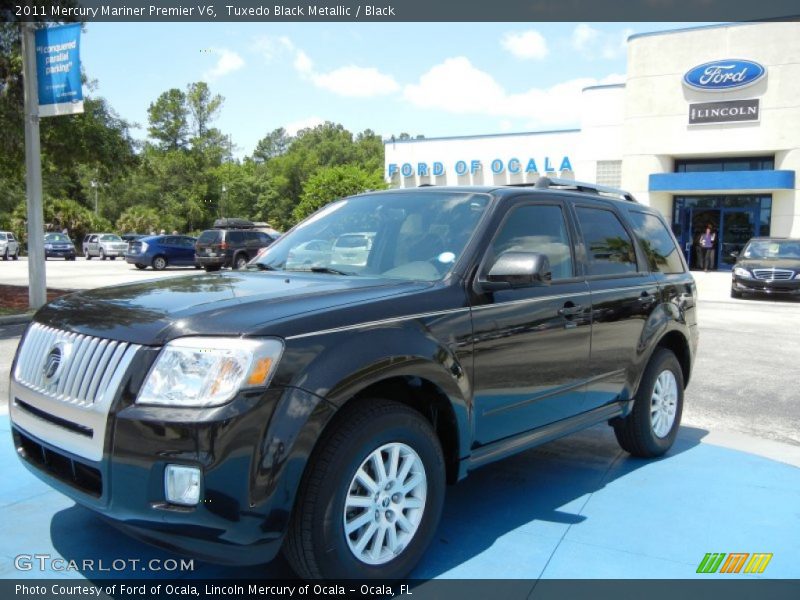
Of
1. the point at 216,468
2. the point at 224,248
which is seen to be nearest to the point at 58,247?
the point at 224,248

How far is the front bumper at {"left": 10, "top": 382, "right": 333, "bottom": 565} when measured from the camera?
259 centimetres

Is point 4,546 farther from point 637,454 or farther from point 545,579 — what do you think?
point 637,454

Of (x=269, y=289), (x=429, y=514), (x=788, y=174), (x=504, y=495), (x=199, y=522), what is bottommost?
(x=504, y=495)

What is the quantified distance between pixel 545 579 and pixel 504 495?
44.5 inches

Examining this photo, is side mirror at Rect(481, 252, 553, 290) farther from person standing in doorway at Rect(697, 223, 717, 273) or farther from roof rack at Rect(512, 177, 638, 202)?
person standing in doorway at Rect(697, 223, 717, 273)

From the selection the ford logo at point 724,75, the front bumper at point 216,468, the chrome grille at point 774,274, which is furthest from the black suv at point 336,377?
the ford logo at point 724,75

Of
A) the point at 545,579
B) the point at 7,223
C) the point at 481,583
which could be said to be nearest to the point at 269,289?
the point at 481,583

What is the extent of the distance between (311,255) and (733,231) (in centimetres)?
2938

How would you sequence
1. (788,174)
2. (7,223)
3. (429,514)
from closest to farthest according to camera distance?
(429,514) → (788,174) → (7,223)

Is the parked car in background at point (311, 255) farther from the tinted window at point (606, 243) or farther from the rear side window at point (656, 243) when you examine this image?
the rear side window at point (656, 243)

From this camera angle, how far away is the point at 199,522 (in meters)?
2.62

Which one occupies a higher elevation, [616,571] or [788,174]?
[788,174]

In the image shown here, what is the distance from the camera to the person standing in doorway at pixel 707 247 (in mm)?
28672

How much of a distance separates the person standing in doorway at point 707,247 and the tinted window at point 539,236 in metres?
26.8
